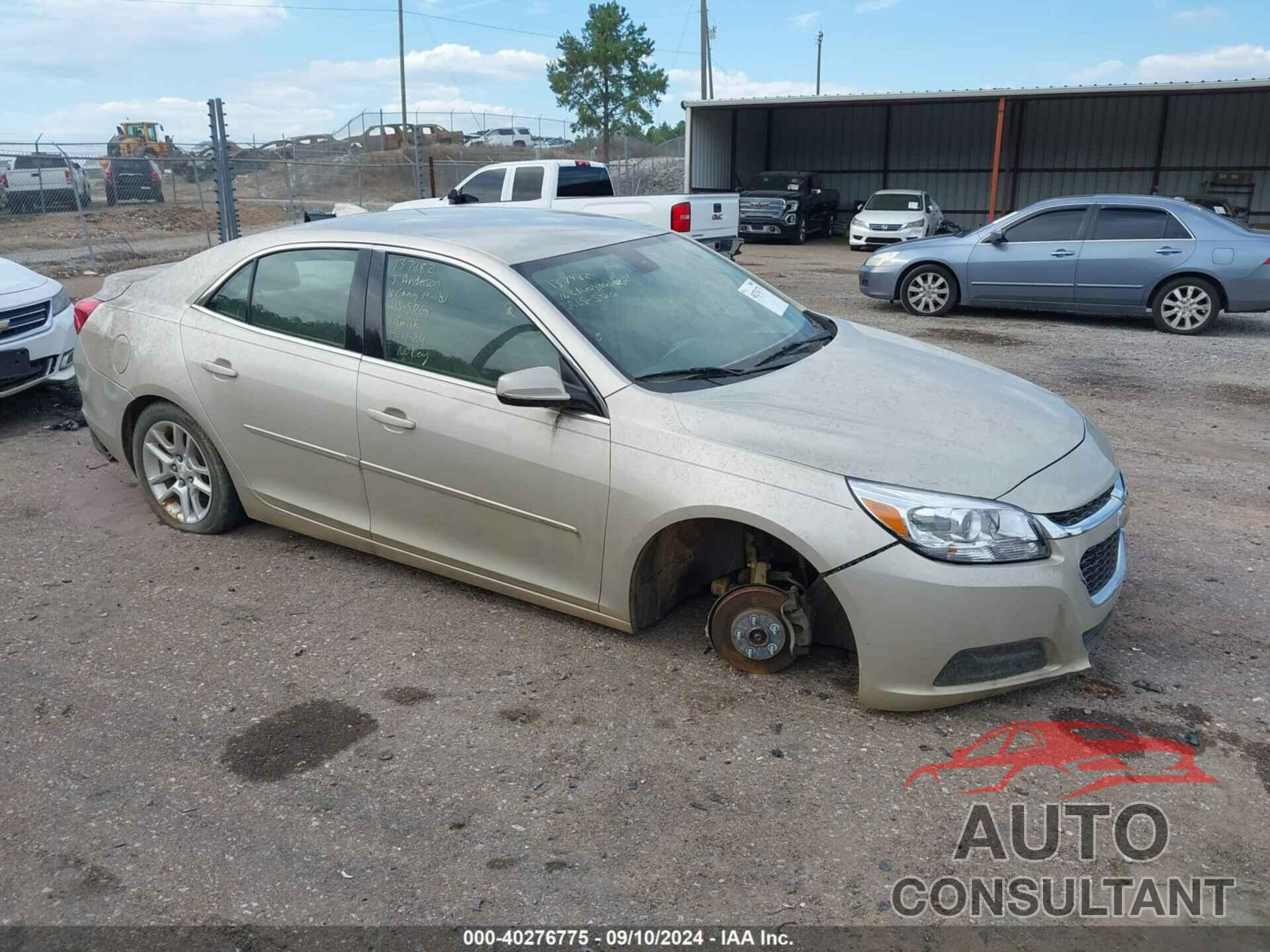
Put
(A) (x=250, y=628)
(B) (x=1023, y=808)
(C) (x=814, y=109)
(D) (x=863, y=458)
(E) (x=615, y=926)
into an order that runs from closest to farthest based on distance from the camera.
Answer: (E) (x=615, y=926) → (B) (x=1023, y=808) → (D) (x=863, y=458) → (A) (x=250, y=628) → (C) (x=814, y=109)

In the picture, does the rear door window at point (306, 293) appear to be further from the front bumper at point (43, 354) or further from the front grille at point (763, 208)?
the front grille at point (763, 208)

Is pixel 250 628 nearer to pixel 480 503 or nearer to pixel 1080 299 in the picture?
pixel 480 503

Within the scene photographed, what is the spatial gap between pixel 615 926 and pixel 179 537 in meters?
3.53

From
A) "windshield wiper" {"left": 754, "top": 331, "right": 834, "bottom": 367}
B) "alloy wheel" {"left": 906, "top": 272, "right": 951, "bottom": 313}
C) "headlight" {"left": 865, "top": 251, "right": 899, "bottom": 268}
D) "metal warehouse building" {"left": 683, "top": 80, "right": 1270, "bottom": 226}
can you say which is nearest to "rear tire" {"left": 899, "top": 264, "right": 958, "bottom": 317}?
"alloy wheel" {"left": 906, "top": 272, "right": 951, "bottom": 313}

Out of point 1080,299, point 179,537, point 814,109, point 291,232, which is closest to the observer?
point 291,232

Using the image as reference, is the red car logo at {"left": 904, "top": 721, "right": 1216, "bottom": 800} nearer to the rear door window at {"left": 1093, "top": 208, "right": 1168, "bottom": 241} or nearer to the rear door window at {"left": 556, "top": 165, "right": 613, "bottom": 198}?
the rear door window at {"left": 1093, "top": 208, "right": 1168, "bottom": 241}

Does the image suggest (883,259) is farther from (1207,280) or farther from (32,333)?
A: (32,333)

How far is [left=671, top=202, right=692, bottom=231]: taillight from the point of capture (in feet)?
43.6

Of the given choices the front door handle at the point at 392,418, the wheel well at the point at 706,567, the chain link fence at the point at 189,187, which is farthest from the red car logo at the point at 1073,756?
the chain link fence at the point at 189,187

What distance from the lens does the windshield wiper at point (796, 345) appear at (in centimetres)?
425

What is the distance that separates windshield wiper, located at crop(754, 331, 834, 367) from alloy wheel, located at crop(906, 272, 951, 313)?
8320 millimetres

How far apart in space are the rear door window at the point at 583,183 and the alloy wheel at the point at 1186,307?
26.5 feet

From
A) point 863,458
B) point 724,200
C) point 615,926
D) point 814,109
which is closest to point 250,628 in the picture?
point 615,926

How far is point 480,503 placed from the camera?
4008 millimetres
